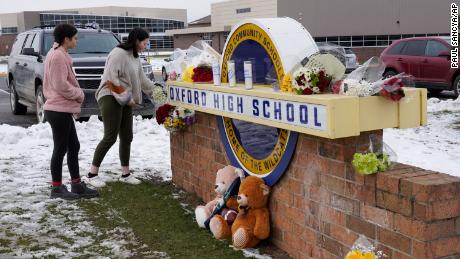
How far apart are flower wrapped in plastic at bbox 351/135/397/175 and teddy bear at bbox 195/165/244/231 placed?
154 cm

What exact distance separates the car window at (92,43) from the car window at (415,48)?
8.09 meters

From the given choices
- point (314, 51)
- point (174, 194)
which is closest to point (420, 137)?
point (174, 194)

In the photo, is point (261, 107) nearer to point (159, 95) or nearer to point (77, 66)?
point (159, 95)

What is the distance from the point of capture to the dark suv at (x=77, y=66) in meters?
10.7

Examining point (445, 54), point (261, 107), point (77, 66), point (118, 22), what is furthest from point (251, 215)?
point (118, 22)

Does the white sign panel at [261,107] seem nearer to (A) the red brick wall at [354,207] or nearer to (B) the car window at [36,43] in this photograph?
(A) the red brick wall at [354,207]

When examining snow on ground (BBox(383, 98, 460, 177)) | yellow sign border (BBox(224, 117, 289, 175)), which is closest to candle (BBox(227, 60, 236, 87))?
yellow sign border (BBox(224, 117, 289, 175))

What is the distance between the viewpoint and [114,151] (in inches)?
341

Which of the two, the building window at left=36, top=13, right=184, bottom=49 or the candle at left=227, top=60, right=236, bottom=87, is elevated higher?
→ the building window at left=36, top=13, right=184, bottom=49

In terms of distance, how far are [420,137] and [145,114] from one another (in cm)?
509

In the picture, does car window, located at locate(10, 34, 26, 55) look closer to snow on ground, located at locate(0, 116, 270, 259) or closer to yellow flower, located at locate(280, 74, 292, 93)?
snow on ground, located at locate(0, 116, 270, 259)

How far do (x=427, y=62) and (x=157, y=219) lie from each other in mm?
11513

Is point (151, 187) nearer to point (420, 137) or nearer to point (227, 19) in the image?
point (420, 137)

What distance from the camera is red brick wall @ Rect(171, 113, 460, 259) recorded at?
127 inches
